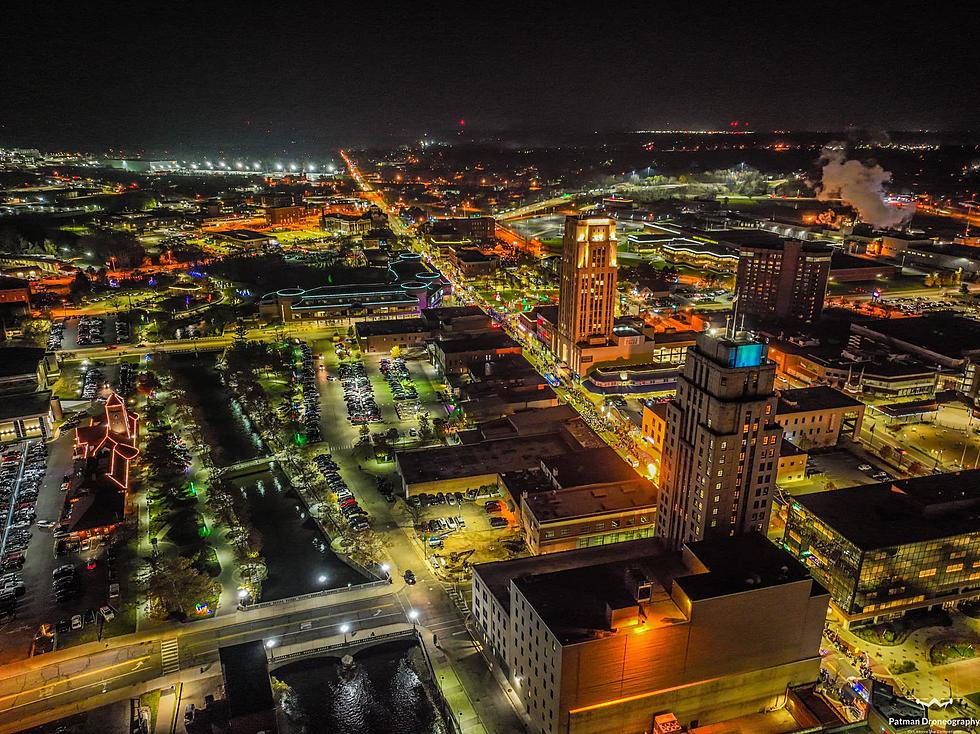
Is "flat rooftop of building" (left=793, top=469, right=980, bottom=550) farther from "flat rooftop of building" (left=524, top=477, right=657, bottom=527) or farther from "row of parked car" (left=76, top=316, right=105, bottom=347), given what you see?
"row of parked car" (left=76, top=316, right=105, bottom=347)

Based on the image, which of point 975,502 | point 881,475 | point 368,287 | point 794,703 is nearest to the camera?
point 794,703

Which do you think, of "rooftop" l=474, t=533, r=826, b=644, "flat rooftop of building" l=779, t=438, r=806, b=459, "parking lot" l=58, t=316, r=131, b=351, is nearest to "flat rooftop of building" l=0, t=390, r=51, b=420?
"parking lot" l=58, t=316, r=131, b=351

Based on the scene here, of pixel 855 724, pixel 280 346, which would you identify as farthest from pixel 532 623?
pixel 280 346

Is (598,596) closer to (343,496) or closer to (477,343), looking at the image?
(343,496)

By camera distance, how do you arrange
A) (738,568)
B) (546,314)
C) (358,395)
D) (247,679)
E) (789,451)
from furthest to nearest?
(546,314)
(358,395)
(789,451)
(738,568)
(247,679)

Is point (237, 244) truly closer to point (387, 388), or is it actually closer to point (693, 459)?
point (387, 388)

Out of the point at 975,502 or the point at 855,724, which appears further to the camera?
the point at 975,502

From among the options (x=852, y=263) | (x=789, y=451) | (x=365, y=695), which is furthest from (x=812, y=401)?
(x=852, y=263)
